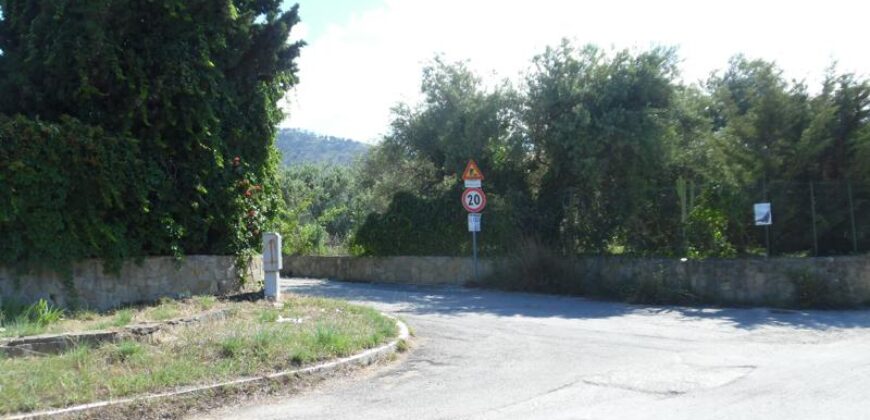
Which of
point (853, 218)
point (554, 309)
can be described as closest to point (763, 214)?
point (853, 218)

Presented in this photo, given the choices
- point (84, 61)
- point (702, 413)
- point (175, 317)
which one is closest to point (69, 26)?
point (84, 61)

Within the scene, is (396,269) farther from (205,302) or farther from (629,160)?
(205,302)

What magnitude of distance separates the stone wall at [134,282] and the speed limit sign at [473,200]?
657cm

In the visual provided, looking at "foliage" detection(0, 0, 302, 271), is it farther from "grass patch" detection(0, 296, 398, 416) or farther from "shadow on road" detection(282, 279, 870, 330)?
"shadow on road" detection(282, 279, 870, 330)

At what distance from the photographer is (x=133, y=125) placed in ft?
43.7

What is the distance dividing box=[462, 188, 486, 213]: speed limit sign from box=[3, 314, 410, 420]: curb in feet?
29.4

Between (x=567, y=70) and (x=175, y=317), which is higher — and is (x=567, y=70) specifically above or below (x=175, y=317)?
above

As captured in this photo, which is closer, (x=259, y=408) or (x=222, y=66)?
(x=259, y=408)

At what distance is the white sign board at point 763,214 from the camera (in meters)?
15.5

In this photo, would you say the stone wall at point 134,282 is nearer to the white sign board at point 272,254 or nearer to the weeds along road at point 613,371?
the white sign board at point 272,254

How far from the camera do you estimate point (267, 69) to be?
1489 centimetres

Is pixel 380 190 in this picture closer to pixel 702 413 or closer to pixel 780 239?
pixel 780 239

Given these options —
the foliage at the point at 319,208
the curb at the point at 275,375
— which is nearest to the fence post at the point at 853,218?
the curb at the point at 275,375

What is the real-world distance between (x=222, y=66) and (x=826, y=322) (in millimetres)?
11955
